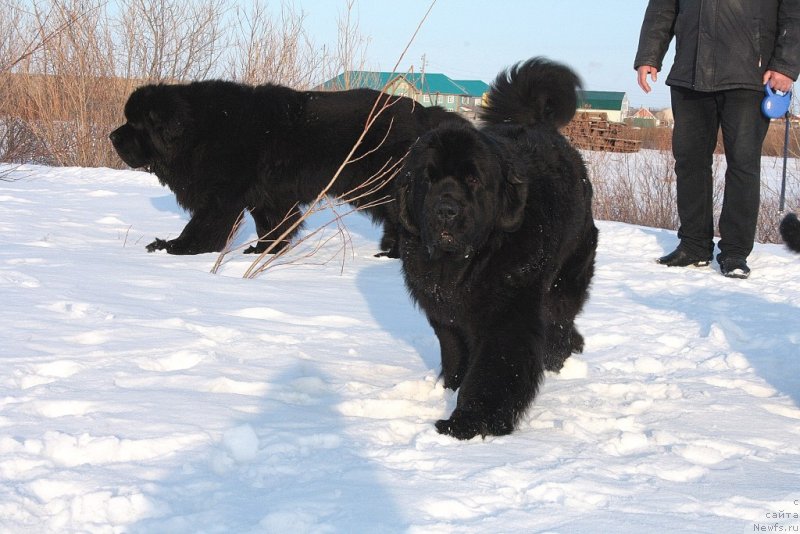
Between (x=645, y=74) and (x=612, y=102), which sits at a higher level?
(x=612, y=102)

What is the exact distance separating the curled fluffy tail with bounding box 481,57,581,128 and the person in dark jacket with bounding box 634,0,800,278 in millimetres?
1759

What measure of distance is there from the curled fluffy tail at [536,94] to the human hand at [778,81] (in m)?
1.86

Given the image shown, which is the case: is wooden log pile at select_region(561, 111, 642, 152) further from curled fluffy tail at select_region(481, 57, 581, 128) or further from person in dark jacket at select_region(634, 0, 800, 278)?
curled fluffy tail at select_region(481, 57, 581, 128)

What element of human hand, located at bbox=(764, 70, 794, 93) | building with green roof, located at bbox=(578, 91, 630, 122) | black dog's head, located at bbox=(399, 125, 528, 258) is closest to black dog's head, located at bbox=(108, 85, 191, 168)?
black dog's head, located at bbox=(399, 125, 528, 258)

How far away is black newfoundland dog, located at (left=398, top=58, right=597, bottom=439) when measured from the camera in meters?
2.63

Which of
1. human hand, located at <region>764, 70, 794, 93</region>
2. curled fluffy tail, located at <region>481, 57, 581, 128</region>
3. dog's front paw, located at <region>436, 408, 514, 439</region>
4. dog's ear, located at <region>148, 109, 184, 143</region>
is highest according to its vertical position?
human hand, located at <region>764, 70, 794, 93</region>

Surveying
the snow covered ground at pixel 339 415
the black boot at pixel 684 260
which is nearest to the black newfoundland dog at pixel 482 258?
the snow covered ground at pixel 339 415

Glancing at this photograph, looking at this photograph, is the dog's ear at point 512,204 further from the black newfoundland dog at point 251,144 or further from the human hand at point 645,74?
the human hand at point 645,74

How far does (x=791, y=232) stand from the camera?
2920 millimetres

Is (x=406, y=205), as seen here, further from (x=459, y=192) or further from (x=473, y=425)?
(x=473, y=425)

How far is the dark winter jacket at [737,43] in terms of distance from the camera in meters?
5.08

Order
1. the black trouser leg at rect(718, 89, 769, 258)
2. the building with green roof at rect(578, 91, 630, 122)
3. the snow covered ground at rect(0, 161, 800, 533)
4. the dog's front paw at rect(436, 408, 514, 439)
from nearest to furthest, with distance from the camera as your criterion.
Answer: the snow covered ground at rect(0, 161, 800, 533), the dog's front paw at rect(436, 408, 514, 439), the black trouser leg at rect(718, 89, 769, 258), the building with green roof at rect(578, 91, 630, 122)

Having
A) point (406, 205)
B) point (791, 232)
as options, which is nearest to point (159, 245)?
point (406, 205)

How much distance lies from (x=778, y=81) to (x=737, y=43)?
361mm
